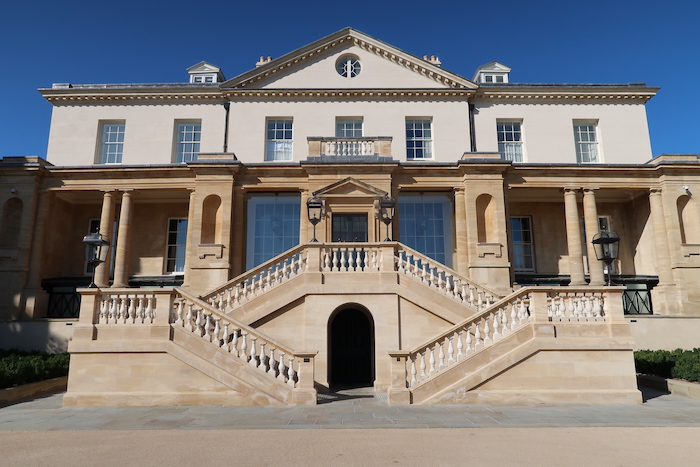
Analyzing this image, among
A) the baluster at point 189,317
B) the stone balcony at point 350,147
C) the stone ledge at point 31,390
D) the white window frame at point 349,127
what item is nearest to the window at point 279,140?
the white window frame at point 349,127

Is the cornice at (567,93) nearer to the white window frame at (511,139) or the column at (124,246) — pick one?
the white window frame at (511,139)

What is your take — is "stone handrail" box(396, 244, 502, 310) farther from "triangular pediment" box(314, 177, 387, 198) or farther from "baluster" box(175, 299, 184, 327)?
"baluster" box(175, 299, 184, 327)

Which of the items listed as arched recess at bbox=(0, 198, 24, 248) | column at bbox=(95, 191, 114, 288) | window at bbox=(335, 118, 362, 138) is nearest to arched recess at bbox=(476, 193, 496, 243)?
window at bbox=(335, 118, 362, 138)

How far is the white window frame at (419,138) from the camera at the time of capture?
22.1 metres

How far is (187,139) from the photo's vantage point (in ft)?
75.1

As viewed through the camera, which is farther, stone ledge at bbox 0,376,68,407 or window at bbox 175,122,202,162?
window at bbox 175,122,202,162

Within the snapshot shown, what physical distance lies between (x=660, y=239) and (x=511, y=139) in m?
8.01

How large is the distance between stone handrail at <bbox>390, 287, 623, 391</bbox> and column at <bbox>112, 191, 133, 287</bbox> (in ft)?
48.5

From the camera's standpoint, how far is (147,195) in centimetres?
2192

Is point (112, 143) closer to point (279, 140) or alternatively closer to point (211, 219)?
point (211, 219)

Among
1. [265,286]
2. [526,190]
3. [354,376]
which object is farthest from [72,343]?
[526,190]

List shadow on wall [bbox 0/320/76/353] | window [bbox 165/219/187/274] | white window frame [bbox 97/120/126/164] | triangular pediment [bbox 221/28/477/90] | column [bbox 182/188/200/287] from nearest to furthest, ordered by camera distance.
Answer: shadow on wall [bbox 0/320/76/353] → column [bbox 182/188/200/287] → triangular pediment [bbox 221/28/477/90] → window [bbox 165/219/187/274] → white window frame [bbox 97/120/126/164]

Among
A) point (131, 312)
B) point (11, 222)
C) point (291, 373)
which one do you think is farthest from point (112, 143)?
point (291, 373)

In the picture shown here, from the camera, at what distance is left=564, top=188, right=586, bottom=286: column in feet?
66.5
